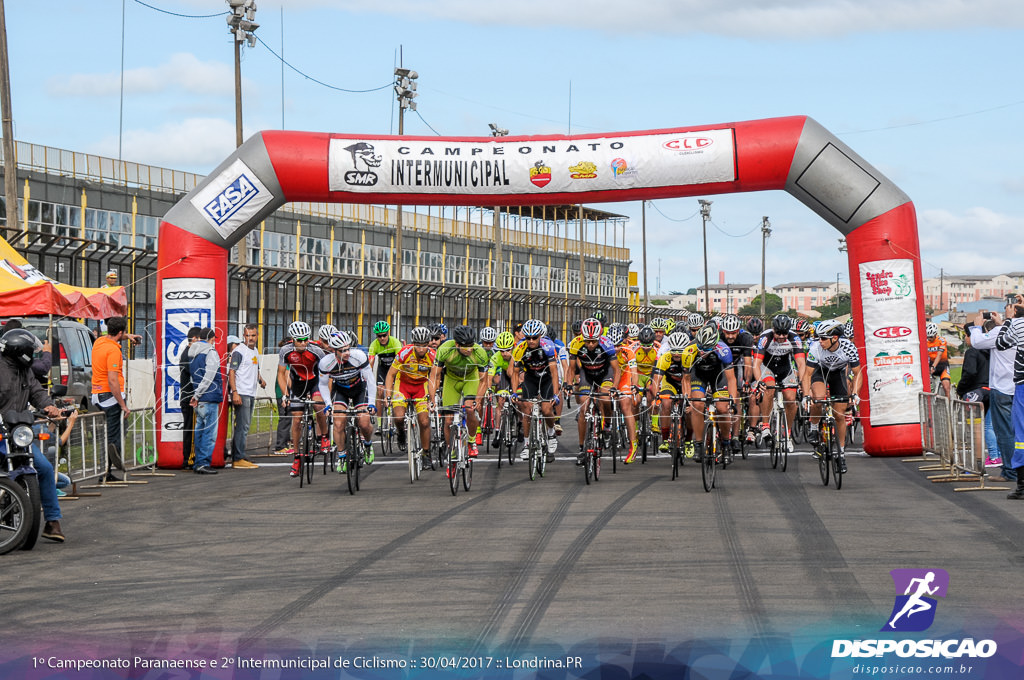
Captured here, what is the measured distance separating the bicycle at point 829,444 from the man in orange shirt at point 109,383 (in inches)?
319

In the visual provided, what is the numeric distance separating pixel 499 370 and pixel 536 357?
4.43 meters

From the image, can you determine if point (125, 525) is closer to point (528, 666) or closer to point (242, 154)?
point (528, 666)

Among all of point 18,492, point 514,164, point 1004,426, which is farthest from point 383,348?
point 18,492

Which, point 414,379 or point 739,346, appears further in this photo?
point 414,379

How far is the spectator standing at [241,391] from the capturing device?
17453mm

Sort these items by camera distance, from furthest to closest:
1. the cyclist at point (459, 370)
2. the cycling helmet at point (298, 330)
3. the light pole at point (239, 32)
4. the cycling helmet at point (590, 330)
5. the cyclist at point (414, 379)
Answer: the light pole at point (239, 32), the cycling helmet at point (590, 330), the cycling helmet at point (298, 330), the cyclist at point (414, 379), the cyclist at point (459, 370)

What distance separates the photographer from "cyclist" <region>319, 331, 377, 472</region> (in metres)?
14.4

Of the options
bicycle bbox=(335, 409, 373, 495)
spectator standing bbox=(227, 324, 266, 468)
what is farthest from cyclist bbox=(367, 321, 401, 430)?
bicycle bbox=(335, 409, 373, 495)

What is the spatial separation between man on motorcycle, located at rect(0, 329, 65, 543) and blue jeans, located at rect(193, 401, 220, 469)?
647 centimetres

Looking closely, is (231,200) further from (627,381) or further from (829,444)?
(829,444)

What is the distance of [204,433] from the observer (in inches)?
667

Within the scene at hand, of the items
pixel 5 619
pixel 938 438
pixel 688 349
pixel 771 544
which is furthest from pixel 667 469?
pixel 5 619

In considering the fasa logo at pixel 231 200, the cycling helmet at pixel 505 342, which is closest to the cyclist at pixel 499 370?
the cycling helmet at pixel 505 342

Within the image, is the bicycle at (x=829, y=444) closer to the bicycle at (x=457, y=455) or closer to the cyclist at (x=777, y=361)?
the cyclist at (x=777, y=361)
